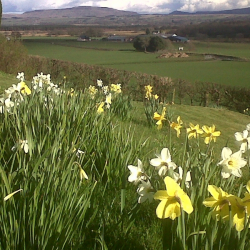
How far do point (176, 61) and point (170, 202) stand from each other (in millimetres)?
35936

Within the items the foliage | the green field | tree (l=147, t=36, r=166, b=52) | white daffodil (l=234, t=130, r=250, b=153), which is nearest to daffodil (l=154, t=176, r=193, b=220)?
white daffodil (l=234, t=130, r=250, b=153)

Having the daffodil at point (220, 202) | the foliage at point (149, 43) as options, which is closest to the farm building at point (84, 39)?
the foliage at point (149, 43)

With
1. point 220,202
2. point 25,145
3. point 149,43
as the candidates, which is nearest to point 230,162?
point 220,202

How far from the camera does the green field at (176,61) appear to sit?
27562mm

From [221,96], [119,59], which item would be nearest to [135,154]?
[221,96]

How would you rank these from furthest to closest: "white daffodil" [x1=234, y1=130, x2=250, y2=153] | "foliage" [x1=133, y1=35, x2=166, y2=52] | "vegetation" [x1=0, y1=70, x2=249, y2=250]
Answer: "foliage" [x1=133, y1=35, x2=166, y2=52], "white daffodil" [x1=234, y1=130, x2=250, y2=153], "vegetation" [x1=0, y1=70, x2=249, y2=250]

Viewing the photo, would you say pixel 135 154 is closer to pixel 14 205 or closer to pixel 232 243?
pixel 14 205

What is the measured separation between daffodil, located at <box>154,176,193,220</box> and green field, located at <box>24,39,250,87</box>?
23077 mm

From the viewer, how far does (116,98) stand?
19.6 feet

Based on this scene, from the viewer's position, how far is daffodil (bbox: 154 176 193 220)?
3.70 feet

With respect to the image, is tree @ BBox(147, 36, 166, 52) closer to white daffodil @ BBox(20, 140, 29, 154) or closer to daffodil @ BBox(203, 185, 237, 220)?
white daffodil @ BBox(20, 140, 29, 154)

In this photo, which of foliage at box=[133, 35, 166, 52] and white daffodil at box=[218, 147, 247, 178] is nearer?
white daffodil at box=[218, 147, 247, 178]

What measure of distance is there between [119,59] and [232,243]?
1495 inches

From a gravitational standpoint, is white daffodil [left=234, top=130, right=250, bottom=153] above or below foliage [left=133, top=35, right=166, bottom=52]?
above
